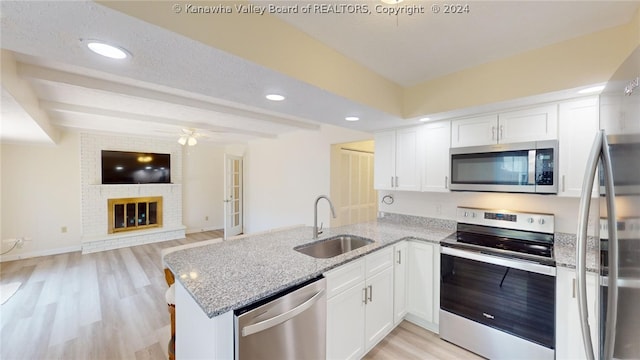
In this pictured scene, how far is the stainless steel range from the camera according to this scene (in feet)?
5.88

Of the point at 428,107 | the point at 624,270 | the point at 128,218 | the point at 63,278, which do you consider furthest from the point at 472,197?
the point at 128,218

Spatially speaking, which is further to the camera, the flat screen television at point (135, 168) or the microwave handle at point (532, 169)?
the flat screen television at point (135, 168)

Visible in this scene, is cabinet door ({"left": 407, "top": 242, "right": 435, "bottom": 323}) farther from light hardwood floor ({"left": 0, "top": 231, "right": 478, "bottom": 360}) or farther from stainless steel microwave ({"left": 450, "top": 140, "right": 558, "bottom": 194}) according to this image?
stainless steel microwave ({"left": 450, "top": 140, "right": 558, "bottom": 194})

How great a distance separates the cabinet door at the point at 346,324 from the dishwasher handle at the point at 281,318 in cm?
21

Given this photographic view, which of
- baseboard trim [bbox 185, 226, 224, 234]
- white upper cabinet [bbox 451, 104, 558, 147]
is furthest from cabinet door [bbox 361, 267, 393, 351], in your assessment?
baseboard trim [bbox 185, 226, 224, 234]

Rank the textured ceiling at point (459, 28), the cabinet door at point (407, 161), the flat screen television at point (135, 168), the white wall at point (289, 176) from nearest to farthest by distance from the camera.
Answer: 1. the textured ceiling at point (459, 28)
2. the cabinet door at point (407, 161)
3. the white wall at point (289, 176)
4. the flat screen television at point (135, 168)

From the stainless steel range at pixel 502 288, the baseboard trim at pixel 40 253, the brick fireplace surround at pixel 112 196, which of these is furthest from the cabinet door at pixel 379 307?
Result: the baseboard trim at pixel 40 253

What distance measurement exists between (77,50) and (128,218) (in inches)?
228

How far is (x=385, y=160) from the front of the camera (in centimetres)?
307

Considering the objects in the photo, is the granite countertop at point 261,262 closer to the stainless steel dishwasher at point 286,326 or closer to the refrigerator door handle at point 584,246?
the stainless steel dishwasher at point 286,326

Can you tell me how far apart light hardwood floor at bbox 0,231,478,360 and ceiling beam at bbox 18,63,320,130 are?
2.36 metres

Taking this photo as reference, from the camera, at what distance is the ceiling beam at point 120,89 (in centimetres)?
210

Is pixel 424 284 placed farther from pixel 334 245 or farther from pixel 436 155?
pixel 436 155

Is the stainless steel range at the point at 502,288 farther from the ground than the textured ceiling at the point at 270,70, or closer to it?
closer to it
